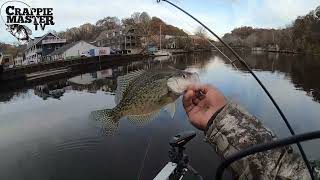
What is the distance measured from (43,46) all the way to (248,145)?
3397 inches

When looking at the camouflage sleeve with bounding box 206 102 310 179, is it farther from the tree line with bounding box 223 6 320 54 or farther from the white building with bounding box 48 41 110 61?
the white building with bounding box 48 41 110 61

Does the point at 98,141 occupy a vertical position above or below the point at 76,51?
below

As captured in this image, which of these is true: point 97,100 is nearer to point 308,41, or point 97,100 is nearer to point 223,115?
point 223,115

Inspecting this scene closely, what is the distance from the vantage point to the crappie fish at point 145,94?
1.90 m

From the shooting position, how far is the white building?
76812mm

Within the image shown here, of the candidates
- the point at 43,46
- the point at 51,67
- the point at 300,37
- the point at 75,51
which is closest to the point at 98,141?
the point at 51,67

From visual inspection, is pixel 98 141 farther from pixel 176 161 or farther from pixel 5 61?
pixel 5 61

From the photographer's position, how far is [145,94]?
2.03 m

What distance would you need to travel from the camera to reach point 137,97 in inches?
80.4

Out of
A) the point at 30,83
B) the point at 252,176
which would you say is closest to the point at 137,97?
the point at 252,176

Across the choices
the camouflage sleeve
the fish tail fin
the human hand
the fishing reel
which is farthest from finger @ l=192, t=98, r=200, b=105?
the fishing reel

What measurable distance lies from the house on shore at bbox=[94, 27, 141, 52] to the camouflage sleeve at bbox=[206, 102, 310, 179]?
7876 cm

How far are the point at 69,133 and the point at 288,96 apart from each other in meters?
15.1

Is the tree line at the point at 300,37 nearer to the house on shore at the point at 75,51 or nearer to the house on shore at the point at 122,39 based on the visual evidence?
the house on shore at the point at 122,39
